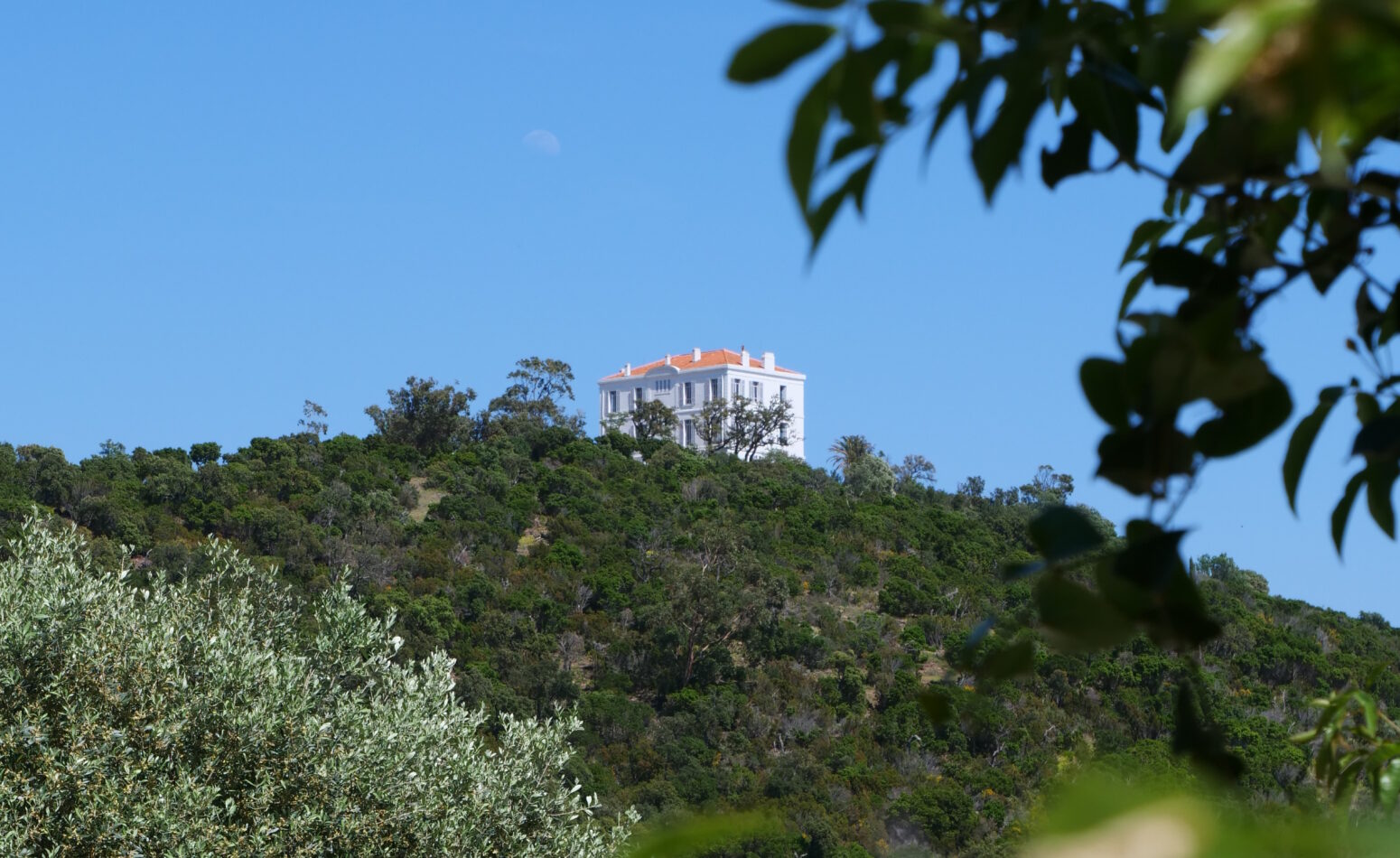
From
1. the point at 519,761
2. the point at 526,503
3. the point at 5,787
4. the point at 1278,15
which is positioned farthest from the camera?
the point at 526,503

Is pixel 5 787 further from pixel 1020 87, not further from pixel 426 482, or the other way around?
pixel 426 482

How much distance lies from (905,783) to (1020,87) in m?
19.3

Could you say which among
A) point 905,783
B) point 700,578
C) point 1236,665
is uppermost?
point 700,578

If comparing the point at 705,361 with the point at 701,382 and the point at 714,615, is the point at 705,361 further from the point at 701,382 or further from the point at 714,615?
the point at 714,615

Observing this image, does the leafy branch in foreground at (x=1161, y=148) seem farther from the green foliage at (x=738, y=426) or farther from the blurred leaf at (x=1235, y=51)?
the green foliage at (x=738, y=426)

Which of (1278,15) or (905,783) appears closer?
(1278,15)

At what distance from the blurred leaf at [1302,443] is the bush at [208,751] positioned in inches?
235

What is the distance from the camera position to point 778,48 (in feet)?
1.40

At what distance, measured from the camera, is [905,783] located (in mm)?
18812

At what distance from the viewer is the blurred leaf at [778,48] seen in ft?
1.38

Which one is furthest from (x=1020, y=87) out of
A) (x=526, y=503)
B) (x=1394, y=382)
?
(x=526, y=503)

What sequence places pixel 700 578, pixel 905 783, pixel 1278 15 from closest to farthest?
pixel 1278 15, pixel 905 783, pixel 700 578

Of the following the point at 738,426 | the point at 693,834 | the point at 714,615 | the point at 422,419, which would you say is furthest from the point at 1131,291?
the point at 738,426

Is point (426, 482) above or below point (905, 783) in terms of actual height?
above
